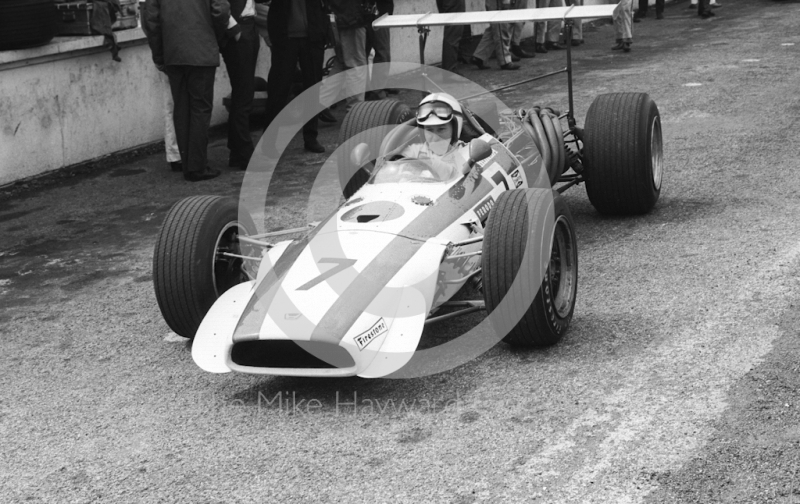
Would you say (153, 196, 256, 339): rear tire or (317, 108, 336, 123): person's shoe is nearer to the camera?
(153, 196, 256, 339): rear tire

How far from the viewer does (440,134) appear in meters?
5.89

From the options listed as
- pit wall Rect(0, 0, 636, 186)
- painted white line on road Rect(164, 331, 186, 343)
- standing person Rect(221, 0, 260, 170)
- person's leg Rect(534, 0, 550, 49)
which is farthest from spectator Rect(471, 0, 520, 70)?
painted white line on road Rect(164, 331, 186, 343)

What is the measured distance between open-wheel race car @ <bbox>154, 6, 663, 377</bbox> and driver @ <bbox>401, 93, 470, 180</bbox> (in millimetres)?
12

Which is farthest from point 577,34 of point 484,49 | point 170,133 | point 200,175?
point 200,175

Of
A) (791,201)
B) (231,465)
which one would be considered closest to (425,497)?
(231,465)

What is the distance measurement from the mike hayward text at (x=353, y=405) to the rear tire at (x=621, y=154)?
8.86 ft

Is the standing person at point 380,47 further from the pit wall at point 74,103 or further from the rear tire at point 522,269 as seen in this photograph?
the rear tire at point 522,269

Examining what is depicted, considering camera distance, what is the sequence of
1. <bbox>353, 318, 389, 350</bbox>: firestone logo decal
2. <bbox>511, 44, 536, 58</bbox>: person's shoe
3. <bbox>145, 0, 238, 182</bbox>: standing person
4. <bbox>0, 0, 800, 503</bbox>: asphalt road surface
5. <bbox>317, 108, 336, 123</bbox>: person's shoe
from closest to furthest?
<bbox>0, 0, 800, 503</bbox>: asphalt road surface
<bbox>353, 318, 389, 350</bbox>: firestone logo decal
<bbox>145, 0, 238, 182</bbox>: standing person
<bbox>317, 108, 336, 123</bbox>: person's shoe
<bbox>511, 44, 536, 58</bbox>: person's shoe

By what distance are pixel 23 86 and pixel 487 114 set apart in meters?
4.70

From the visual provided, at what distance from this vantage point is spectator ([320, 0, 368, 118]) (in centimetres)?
1081

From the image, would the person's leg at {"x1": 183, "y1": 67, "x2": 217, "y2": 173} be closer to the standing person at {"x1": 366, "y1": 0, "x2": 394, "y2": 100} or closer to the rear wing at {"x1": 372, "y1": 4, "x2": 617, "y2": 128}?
the rear wing at {"x1": 372, "y1": 4, "x2": 617, "y2": 128}

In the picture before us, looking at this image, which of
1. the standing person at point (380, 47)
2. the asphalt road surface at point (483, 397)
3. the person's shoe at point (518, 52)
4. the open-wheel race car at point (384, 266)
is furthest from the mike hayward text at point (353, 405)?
the person's shoe at point (518, 52)

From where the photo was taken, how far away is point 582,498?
3682 mm

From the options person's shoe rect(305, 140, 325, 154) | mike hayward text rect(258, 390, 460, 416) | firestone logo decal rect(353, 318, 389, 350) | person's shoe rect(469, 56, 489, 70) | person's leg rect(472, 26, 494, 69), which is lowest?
mike hayward text rect(258, 390, 460, 416)
